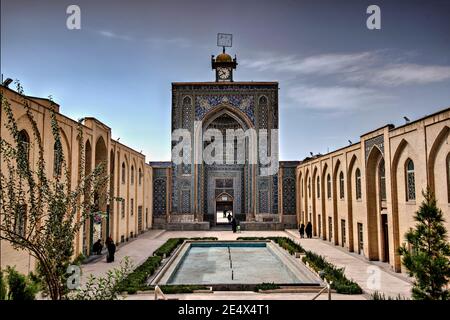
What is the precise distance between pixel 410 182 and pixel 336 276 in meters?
3.26

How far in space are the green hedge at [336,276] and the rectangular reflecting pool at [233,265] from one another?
24cm


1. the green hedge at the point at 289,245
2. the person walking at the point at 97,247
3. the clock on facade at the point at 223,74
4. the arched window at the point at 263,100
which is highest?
the clock on facade at the point at 223,74

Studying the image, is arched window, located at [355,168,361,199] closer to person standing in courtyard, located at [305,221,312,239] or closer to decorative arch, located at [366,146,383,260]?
decorative arch, located at [366,146,383,260]

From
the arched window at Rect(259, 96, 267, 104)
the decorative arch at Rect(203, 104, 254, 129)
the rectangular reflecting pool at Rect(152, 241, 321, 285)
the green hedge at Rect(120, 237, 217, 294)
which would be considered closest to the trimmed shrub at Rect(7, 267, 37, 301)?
the green hedge at Rect(120, 237, 217, 294)

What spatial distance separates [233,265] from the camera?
37.8 feet

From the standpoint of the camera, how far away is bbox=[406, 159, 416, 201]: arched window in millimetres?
9359

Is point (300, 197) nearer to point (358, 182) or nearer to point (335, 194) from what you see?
point (335, 194)

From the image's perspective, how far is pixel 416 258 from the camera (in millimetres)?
5020

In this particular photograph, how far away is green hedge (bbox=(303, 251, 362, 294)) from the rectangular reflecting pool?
9.4 inches

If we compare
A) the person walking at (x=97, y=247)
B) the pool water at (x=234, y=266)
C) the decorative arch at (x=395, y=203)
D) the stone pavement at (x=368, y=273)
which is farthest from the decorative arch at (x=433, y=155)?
the person walking at (x=97, y=247)

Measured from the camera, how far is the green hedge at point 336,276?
7.40m

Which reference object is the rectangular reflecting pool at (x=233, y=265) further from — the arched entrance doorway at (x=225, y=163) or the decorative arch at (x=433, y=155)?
the arched entrance doorway at (x=225, y=163)
